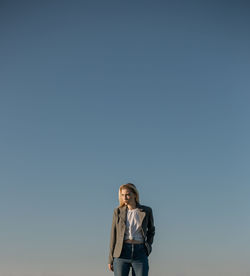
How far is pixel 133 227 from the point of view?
25.0 feet

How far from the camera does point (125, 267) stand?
7.40 m

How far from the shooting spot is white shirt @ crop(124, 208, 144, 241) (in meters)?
7.55

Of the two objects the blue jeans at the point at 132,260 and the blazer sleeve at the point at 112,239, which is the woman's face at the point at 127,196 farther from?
the blue jeans at the point at 132,260

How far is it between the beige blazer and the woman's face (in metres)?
0.22

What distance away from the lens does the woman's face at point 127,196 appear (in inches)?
300

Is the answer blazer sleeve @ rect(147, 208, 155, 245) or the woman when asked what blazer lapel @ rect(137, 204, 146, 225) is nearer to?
the woman

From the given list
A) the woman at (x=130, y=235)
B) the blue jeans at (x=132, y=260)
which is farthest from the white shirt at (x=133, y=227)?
the blue jeans at (x=132, y=260)

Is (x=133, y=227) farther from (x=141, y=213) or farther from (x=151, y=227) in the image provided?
(x=151, y=227)

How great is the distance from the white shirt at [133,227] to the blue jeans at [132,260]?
0.51 feet

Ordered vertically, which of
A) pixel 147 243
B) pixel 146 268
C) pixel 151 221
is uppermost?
pixel 151 221

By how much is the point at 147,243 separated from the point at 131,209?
75 centimetres

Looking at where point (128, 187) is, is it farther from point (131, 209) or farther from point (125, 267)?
point (125, 267)

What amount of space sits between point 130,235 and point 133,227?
174 millimetres

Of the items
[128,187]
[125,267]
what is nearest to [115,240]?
[125,267]
